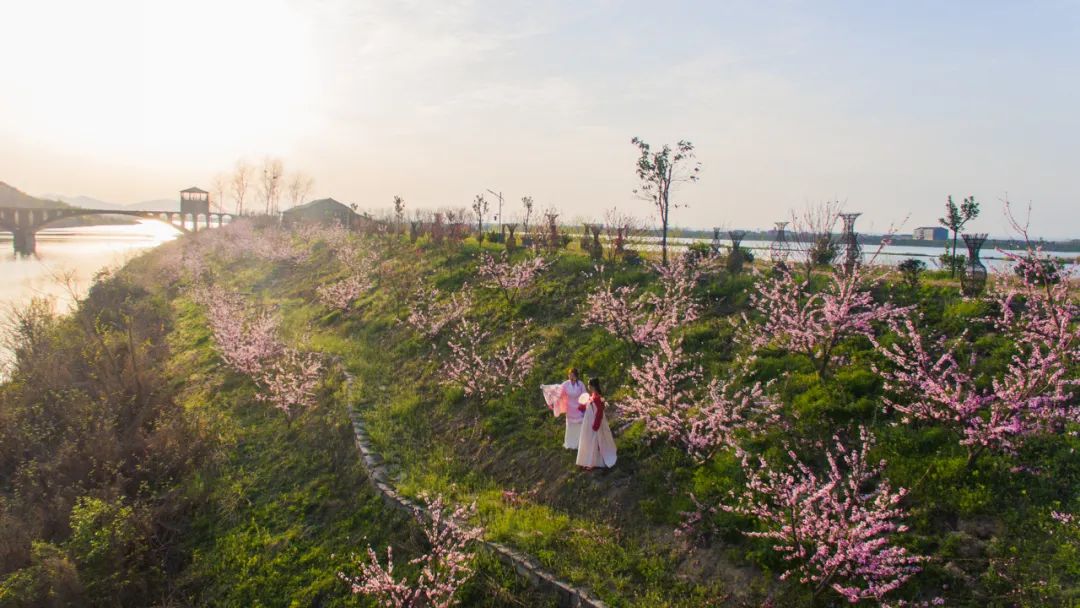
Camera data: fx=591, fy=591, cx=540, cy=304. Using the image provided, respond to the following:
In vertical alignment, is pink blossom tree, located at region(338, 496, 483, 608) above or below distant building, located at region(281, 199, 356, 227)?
below

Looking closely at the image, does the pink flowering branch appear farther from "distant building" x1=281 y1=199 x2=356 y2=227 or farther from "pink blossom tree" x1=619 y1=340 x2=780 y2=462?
"distant building" x1=281 y1=199 x2=356 y2=227

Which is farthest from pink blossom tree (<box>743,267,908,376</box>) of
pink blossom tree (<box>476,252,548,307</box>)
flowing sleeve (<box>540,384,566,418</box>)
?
pink blossom tree (<box>476,252,548,307</box>)

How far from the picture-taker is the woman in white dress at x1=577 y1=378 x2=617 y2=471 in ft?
33.6

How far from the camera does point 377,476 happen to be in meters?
11.4

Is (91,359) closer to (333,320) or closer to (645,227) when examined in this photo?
(333,320)

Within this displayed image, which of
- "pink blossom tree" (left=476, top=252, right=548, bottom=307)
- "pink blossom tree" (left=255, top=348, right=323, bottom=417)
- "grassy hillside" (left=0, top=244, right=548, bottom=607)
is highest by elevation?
"pink blossom tree" (left=476, top=252, right=548, bottom=307)

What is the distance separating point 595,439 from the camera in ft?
33.7

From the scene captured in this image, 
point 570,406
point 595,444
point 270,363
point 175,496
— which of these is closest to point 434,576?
point 595,444

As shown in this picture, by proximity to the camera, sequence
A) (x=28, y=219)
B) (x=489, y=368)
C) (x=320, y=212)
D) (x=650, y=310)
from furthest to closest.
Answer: (x=28, y=219), (x=320, y=212), (x=650, y=310), (x=489, y=368)

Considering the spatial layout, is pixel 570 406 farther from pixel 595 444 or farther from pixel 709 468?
pixel 709 468

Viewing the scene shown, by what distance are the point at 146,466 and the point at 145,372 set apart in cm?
616

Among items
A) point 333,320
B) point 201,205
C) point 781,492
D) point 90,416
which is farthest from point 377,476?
point 201,205

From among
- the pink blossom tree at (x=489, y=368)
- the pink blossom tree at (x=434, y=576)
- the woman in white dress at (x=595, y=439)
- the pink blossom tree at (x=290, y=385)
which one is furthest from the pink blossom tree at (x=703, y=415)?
the pink blossom tree at (x=290, y=385)

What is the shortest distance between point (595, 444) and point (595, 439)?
0.09m
